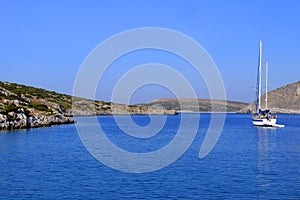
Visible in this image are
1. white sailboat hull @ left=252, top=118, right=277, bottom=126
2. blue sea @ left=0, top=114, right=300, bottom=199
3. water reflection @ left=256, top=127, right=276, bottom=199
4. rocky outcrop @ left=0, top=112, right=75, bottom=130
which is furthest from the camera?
white sailboat hull @ left=252, top=118, right=277, bottom=126

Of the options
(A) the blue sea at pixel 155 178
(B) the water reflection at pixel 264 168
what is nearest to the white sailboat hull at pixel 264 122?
(B) the water reflection at pixel 264 168

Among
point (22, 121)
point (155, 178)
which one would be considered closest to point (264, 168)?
point (155, 178)

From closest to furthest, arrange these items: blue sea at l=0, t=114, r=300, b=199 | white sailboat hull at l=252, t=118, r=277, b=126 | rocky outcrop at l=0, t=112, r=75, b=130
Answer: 1. blue sea at l=0, t=114, r=300, b=199
2. rocky outcrop at l=0, t=112, r=75, b=130
3. white sailboat hull at l=252, t=118, r=277, b=126

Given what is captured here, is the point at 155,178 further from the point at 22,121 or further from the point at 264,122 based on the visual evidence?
the point at 264,122

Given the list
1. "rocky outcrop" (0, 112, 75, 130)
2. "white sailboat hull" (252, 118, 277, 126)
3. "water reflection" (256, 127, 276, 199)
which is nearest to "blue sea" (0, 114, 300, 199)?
"water reflection" (256, 127, 276, 199)

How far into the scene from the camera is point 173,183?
1426 inches

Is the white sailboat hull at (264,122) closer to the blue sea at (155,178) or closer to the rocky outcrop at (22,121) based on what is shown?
the rocky outcrop at (22,121)

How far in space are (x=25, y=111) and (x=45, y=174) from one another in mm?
81195

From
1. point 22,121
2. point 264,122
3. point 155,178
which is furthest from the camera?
point 264,122

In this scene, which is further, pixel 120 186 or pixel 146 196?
pixel 120 186

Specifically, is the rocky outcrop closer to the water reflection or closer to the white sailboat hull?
the white sailboat hull

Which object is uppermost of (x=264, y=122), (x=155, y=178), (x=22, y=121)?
(x=22, y=121)

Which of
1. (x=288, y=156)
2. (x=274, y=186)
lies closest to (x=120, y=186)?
(x=274, y=186)

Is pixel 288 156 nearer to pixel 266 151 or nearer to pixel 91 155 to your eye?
pixel 266 151
